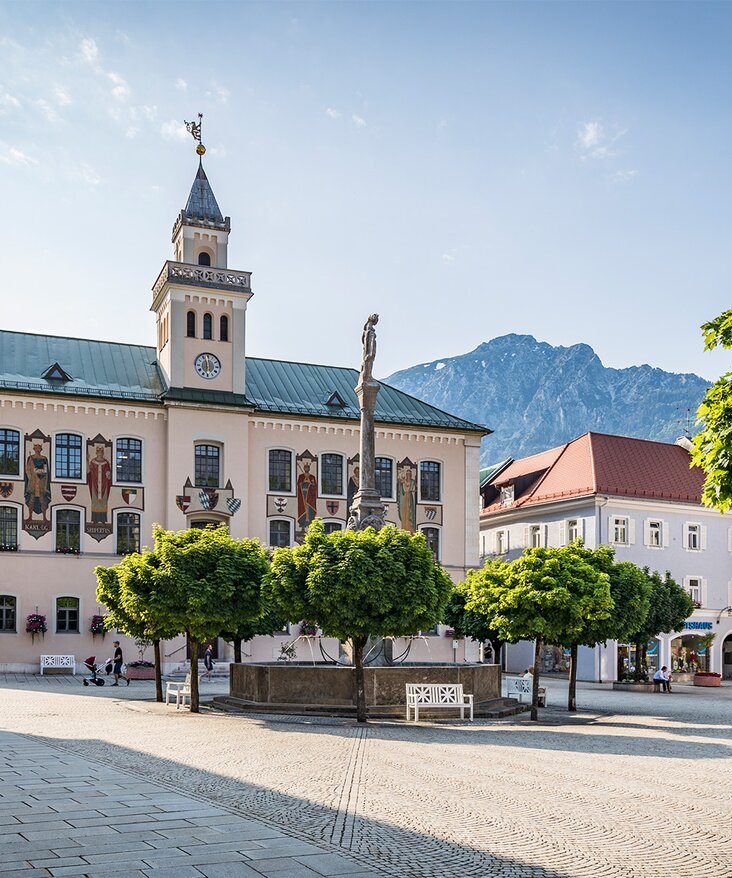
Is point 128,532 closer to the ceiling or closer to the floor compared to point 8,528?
closer to the floor

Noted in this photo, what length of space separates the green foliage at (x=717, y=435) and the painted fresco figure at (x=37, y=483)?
37.9m

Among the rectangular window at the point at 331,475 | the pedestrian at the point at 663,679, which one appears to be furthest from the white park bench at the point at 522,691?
the rectangular window at the point at 331,475

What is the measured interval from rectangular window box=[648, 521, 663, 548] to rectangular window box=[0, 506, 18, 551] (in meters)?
31.3

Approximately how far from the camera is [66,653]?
43375mm

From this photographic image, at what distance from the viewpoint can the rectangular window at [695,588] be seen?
180 feet

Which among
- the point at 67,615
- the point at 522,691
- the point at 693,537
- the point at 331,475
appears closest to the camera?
the point at 522,691

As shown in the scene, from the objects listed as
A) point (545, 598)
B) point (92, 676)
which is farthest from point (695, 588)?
point (545, 598)

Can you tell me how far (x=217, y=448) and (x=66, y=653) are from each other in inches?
436

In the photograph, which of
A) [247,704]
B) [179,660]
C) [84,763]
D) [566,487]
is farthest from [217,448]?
A: [84,763]

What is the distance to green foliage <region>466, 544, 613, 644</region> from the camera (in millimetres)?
24781

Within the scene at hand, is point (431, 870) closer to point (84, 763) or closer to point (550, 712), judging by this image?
point (84, 763)

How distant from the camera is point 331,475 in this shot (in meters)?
49.7

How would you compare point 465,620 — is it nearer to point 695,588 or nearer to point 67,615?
point 67,615

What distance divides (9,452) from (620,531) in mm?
29811
